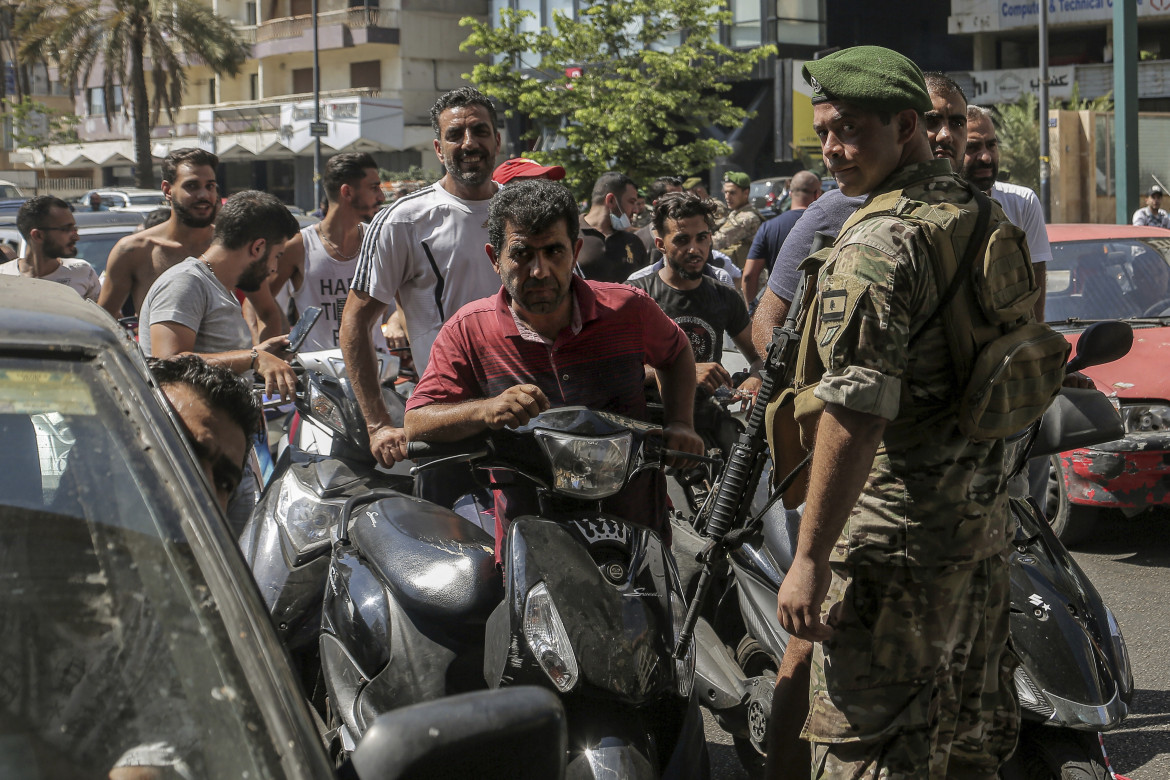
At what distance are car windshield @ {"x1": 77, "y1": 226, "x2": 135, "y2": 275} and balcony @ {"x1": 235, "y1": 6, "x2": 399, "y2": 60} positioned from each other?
133 feet

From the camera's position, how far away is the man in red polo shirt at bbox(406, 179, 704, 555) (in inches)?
124

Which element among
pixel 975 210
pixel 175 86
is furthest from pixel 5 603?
pixel 175 86

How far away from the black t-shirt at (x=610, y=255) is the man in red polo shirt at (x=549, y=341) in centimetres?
422

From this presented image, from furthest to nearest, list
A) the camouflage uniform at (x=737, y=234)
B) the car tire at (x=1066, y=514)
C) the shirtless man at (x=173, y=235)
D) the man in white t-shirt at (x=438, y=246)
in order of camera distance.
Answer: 1. the camouflage uniform at (x=737, y=234)
2. the car tire at (x=1066, y=514)
3. the shirtless man at (x=173, y=235)
4. the man in white t-shirt at (x=438, y=246)

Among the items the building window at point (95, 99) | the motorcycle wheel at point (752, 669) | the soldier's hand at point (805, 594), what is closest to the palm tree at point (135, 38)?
the building window at point (95, 99)

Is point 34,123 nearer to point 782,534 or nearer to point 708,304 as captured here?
point 708,304

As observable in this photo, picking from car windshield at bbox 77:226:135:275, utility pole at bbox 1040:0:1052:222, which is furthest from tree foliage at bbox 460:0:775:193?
car windshield at bbox 77:226:135:275

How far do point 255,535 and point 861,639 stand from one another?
223cm

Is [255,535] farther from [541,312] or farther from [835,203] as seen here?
[835,203]

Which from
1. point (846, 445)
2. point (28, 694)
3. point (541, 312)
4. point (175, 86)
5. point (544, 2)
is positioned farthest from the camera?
point (544, 2)

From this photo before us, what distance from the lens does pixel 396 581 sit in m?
2.95

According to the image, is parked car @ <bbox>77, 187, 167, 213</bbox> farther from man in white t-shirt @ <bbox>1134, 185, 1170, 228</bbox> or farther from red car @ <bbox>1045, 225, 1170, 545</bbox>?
red car @ <bbox>1045, 225, 1170, 545</bbox>

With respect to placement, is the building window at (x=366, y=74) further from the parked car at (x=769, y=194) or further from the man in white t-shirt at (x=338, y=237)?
the man in white t-shirt at (x=338, y=237)

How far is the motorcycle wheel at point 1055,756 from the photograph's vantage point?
10.1 ft
